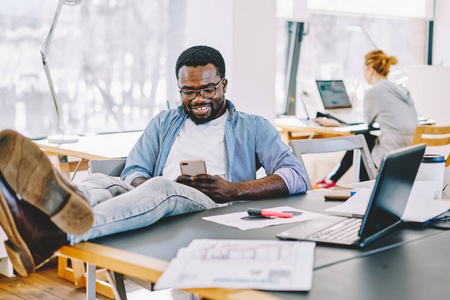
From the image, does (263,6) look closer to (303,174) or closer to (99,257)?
(303,174)

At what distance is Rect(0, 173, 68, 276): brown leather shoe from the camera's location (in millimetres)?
1141

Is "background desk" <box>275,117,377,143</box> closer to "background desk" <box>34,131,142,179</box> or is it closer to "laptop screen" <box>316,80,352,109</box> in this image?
"laptop screen" <box>316,80,352,109</box>

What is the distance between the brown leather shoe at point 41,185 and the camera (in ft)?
3.85

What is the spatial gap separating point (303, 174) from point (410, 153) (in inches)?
30.7

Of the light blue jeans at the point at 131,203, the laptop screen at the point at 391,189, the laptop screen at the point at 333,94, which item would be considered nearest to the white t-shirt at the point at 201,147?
the light blue jeans at the point at 131,203

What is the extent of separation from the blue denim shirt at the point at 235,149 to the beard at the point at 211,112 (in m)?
0.04

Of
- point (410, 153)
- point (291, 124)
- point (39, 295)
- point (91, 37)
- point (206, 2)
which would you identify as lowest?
point (39, 295)

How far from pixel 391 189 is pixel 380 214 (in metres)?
0.06

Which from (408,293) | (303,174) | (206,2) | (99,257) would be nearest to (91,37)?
(206,2)

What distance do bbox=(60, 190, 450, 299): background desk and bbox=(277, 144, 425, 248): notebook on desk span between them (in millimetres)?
29

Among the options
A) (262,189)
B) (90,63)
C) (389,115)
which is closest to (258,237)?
(262,189)

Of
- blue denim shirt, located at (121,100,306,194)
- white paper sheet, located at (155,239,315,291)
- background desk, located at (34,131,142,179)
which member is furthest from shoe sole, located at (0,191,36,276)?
background desk, located at (34,131,142,179)

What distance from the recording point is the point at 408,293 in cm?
96

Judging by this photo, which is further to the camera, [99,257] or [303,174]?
[303,174]
